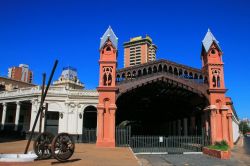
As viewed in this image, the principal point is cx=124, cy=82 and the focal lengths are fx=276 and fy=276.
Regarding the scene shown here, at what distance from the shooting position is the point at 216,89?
27922 mm

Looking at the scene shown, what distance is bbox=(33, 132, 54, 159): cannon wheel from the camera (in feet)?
50.7

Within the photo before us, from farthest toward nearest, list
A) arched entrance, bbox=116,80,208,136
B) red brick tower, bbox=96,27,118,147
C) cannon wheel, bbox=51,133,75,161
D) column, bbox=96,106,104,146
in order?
arched entrance, bbox=116,80,208,136 → red brick tower, bbox=96,27,118,147 → column, bbox=96,106,104,146 → cannon wheel, bbox=51,133,75,161

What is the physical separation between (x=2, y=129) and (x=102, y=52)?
26.1m

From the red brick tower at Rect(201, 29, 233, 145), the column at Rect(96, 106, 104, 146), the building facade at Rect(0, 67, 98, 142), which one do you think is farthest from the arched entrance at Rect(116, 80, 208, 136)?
the building facade at Rect(0, 67, 98, 142)

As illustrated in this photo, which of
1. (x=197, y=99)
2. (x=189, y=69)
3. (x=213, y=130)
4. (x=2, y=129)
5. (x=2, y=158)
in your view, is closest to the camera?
(x=2, y=158)

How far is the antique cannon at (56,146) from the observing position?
1450 cm

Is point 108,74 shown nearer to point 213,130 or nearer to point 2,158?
point 213,130

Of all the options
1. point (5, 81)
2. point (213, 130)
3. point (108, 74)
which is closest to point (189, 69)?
point (213, 130)

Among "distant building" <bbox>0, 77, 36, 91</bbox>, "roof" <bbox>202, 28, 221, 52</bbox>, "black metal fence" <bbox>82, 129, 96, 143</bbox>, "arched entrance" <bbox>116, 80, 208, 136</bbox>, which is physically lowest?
"black metal fence" <bbox>82, 129, 96, 143</bbox>

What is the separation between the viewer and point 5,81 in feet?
179

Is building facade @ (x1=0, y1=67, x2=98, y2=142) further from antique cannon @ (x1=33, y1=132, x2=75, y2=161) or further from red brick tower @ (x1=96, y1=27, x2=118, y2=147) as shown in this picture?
antique cannon @ (x1=33, y1=132, x2=75, y2=161)

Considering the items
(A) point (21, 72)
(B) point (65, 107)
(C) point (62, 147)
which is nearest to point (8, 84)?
(B) point (65, 107)

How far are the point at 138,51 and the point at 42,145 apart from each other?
481 ft

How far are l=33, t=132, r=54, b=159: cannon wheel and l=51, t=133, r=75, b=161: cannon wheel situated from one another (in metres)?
0.99
